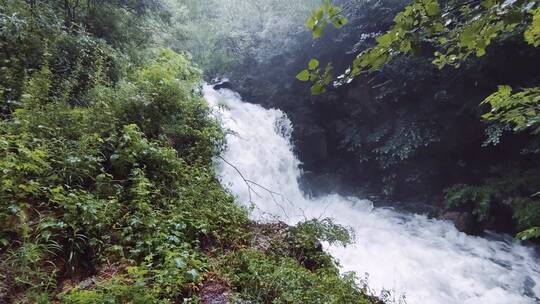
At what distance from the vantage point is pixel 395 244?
7629 mm

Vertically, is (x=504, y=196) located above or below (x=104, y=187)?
above

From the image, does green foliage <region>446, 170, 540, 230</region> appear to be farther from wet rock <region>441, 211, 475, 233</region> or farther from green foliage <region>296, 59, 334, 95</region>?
green foliage <region>296, 59, 334, 95</region>

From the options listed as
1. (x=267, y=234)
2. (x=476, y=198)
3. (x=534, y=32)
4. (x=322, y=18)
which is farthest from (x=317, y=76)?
(x=476, y=198)

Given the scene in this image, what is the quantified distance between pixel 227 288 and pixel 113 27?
18.9 feet

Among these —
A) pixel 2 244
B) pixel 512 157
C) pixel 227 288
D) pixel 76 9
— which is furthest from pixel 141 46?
pixel 512 157

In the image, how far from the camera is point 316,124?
11.6m

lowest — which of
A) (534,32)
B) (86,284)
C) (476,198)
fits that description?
(86,284)

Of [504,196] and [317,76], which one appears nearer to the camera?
[317,76]

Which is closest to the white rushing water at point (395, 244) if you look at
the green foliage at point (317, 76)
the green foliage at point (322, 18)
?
the green foliage at point (317, 76)

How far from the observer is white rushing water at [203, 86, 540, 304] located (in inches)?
237

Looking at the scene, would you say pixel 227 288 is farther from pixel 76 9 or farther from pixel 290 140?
pixel 290 140

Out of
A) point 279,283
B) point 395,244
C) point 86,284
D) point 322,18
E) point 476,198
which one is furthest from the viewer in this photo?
point 476,198

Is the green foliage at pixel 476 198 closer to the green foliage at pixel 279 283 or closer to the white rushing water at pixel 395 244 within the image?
the white rushing water at pixel 395 244

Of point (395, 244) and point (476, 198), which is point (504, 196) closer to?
point (476, 198)
